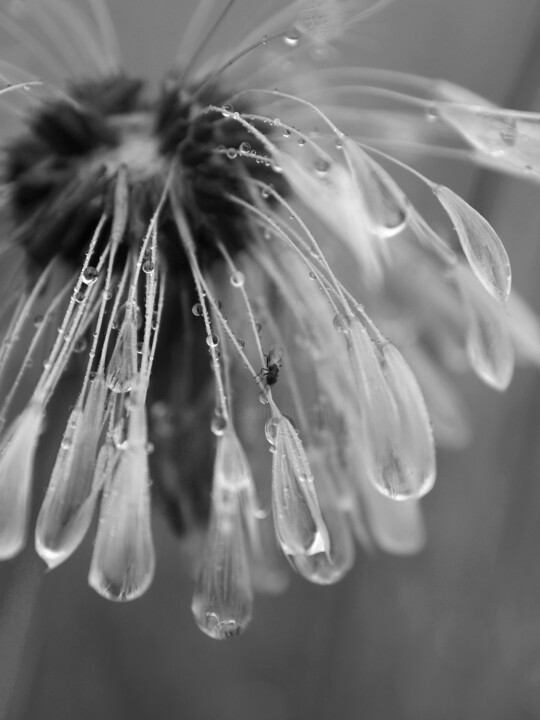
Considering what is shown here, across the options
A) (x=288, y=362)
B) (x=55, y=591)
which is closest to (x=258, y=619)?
(x=55, y=591)

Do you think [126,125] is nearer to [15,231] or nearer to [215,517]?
[15,231]

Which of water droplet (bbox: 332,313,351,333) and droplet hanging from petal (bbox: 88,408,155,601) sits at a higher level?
water droplet (bbox: 332,313,351,333)

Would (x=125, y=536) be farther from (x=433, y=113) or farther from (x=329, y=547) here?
(x=433, y=113)

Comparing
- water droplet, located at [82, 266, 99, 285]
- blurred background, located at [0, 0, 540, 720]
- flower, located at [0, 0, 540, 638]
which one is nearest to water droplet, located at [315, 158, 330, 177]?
flower, located at [0, 0, 540, 638]

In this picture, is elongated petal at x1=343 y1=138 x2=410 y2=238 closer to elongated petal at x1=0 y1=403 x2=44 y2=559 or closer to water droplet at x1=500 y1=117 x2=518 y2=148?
water droplet at x1=500 y1=117 x2=518 y2=148

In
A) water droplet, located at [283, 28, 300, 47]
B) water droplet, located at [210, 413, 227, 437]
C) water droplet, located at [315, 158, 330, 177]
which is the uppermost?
water droplet, located at [283, 28, 300, 47]

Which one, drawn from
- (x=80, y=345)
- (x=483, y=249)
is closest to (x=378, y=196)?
(x=483, y=249)
